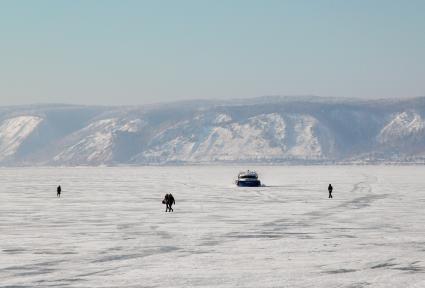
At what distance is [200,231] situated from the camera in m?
32.8

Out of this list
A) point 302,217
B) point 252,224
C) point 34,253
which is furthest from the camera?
point 302,217

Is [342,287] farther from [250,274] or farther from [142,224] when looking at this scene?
[142,224]

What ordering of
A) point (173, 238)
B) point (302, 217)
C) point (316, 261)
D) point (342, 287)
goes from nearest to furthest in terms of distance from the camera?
point (342, 287)
point (316, 261)
point (173, 238)
point (302, 217)

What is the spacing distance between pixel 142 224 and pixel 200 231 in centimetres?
437

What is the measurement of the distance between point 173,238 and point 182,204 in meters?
22.8

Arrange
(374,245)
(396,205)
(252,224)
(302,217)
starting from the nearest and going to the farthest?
(374,245)
(252,224)
(302,217)
(396,205)

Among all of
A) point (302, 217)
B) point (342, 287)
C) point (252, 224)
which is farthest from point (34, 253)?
point (302, 217)

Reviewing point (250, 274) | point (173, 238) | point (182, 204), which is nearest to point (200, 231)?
point (173, 238)

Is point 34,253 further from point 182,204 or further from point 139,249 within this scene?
point 182,204

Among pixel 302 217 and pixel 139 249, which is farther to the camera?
pixel 302 217

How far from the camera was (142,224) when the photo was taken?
36.2 meters

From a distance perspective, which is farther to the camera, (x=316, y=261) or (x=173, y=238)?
(x=173, y=238)

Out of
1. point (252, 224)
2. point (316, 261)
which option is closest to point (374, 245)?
point (316, 261)

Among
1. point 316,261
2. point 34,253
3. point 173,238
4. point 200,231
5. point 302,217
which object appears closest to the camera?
point 316,261
